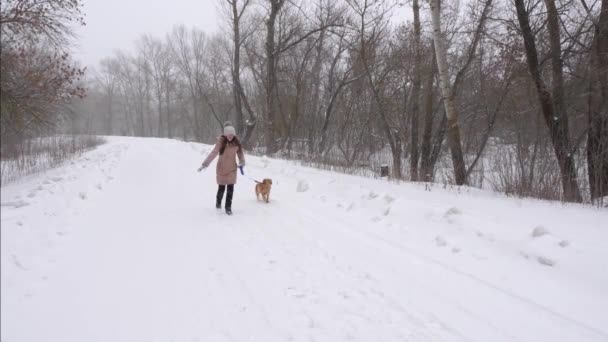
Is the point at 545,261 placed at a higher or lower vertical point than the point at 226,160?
lower

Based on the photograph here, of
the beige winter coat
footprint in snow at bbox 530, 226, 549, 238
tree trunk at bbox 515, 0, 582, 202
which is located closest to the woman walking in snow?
the beige winter coat

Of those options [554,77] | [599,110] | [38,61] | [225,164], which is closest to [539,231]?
[225,164]

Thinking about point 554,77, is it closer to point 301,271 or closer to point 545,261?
point 545,261

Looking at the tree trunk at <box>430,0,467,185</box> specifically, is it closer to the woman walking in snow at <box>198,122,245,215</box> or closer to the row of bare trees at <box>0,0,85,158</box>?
the woman walking in snow at <box>198,122,245,215</box>

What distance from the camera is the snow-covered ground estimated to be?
8.61 ft

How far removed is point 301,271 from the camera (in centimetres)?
391

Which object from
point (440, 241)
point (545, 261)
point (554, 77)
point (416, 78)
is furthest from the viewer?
point (416, 78)

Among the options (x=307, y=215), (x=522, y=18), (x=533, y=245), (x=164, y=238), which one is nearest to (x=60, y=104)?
(x=164, y=238)

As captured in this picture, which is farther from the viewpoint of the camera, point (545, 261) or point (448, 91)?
point (448, 91)

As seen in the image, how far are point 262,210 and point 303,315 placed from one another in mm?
3870

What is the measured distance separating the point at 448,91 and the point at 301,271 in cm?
825

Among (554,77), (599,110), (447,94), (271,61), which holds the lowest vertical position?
(599,110)

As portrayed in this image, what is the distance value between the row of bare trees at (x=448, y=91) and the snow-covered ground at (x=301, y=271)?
126 inches

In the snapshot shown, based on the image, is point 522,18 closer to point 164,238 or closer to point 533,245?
point 533,245
